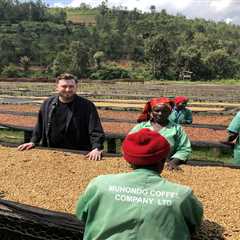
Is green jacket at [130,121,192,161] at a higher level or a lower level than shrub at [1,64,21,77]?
higher

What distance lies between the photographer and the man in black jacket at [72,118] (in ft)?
17.9

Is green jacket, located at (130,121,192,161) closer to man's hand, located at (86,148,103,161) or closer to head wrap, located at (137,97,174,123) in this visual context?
head wrap, located at (137,97,174,123)

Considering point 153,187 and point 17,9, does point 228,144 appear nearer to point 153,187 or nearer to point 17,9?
point 153,187

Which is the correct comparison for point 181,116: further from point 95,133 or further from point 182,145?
point 182,145

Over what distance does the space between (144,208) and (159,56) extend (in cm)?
7531

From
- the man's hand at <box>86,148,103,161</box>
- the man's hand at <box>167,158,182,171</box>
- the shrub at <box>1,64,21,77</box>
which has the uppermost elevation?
the man's hand at <box>167,158,182,171</box>

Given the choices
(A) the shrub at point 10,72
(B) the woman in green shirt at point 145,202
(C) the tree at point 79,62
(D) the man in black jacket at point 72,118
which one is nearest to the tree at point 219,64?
(C) the tree at point 79,62

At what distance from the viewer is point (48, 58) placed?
88125mm

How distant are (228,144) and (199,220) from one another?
4.67m

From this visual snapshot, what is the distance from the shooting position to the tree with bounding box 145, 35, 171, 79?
75500 mm

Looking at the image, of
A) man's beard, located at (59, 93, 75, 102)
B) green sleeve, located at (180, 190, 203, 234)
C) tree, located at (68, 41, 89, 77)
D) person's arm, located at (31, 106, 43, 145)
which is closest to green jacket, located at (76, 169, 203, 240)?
green sleeve, located at (180, 190, 203, 234)

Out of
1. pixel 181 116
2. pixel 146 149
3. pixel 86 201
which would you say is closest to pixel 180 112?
pixel 181 116

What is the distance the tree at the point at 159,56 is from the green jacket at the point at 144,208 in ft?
239

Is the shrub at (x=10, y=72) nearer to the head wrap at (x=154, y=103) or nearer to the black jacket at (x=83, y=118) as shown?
the black jacket at (x=83, y=118)
